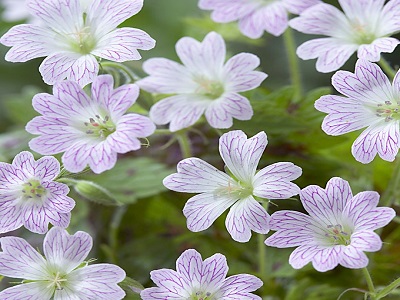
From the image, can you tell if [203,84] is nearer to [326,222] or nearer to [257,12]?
[257,12]

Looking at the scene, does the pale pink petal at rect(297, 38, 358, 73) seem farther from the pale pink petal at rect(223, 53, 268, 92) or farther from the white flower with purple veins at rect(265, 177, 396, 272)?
the white flower with purple veins at rect(265, 177, 396, 272)

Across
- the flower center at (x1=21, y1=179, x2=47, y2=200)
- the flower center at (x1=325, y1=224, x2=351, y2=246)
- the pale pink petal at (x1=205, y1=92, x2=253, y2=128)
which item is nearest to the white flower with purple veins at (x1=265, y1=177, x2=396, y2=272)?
the flower center at (x1=325, y1=224, x2=351, y2=246)

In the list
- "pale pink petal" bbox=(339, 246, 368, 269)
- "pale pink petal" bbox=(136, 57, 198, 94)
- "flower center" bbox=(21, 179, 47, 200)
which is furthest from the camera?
"pale pink petal" bbox=(136, 57, 198, 94)

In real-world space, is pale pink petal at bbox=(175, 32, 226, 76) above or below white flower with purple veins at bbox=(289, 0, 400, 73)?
below

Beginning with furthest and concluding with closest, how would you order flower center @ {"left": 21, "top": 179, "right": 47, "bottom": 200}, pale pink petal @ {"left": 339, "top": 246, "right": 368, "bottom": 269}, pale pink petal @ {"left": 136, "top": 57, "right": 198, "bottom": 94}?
pale pink petal @ {"left": 136, "top": 57, "right": 198, "bottom": 94} → flower center @ {"left": 21, "top": 179, "right": 47, "bottom": 200} → pale pink petal @ {"left": 339, "top": 246, "right": 368, "bottom": 269}

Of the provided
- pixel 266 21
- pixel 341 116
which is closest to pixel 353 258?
pixel 341 116

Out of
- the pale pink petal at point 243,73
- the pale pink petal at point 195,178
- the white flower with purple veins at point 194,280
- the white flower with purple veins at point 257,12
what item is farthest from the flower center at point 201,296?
the white flower with purple veins at point 257,12
